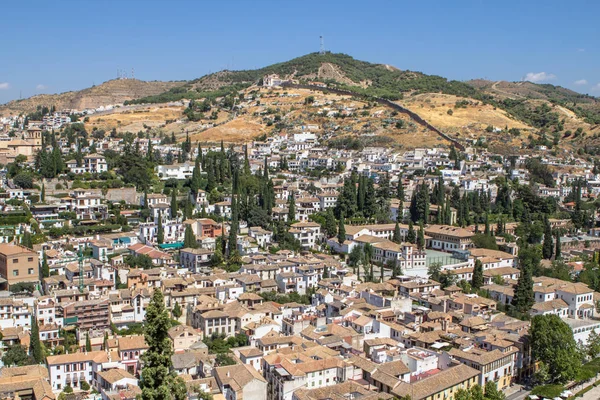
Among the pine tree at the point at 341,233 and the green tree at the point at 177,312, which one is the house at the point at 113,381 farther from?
the pine tree at the point at 341,233

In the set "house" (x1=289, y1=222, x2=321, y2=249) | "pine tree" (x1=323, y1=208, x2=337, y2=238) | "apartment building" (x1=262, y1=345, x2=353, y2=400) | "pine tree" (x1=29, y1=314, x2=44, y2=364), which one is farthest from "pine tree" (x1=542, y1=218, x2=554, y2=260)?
"pine tree" (x1=29, y1=314, x2=44, y2=364)

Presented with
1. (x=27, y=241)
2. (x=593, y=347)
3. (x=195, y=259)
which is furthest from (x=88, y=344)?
(x=593, y=347)

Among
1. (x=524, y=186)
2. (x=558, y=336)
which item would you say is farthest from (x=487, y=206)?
(x=558, y=336)

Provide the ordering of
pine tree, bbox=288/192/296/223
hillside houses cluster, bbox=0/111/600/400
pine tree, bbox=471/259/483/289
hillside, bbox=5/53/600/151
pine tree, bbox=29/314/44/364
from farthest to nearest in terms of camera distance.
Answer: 1. hillside, bbox=5/53/600/151
2. pine tree, bbox=288/192/296/223
3. pine tree, bbox=471/259/483/289
4. pine tree, bbox=29/314/44/364
5. hillside houses cluster, bbox=0/111/600/400

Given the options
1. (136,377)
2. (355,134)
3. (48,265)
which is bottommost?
(136,377)

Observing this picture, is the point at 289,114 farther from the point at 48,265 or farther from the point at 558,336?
the point at 558,336

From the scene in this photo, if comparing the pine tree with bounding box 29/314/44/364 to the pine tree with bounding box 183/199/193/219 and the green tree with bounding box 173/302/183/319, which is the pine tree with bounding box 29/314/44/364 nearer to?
the green tree with bounding box 173/302/183/319

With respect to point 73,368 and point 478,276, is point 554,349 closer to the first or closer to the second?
point 478,276
